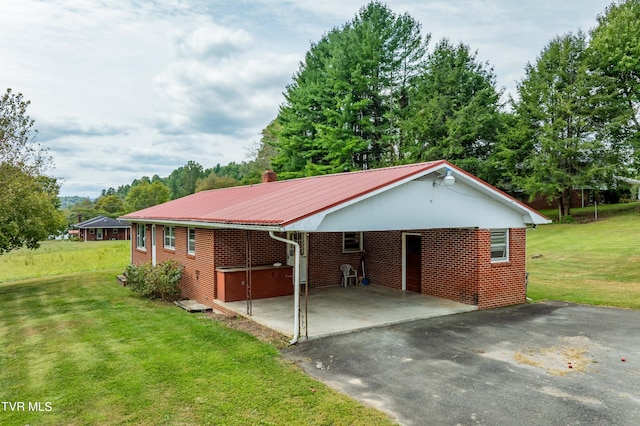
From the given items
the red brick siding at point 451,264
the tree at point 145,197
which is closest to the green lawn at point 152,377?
the red brick siding at point 451,264

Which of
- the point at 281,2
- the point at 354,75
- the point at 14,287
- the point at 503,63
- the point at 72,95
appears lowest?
the point at 14,287

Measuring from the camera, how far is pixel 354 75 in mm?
28641

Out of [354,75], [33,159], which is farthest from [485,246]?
[354,75]

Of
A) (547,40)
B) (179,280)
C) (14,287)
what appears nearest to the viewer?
(179,280)

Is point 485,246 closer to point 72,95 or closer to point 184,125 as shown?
point 72,95

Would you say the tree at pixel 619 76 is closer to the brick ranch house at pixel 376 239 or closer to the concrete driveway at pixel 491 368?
the brick ranch house at pixel 376 239

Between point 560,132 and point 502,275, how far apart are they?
23229mm

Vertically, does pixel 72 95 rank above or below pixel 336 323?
above

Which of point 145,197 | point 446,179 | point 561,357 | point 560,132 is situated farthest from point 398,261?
point 145,197

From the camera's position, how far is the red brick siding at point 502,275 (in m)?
10.6

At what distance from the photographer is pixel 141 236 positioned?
19000 mm

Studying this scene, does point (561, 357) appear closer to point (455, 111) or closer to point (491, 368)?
point (491, 368)

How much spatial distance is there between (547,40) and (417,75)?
10227mm

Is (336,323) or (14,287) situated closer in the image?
(336,323)
